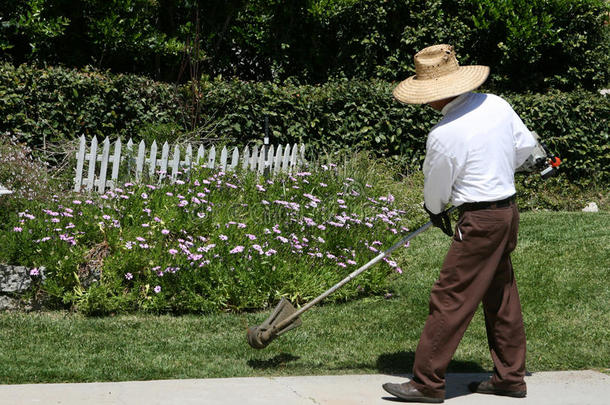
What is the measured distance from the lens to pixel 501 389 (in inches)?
156

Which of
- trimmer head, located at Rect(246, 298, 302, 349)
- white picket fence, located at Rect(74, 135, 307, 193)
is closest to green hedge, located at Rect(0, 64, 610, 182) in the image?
→ white picket fence, located at Rect(74, 135, 307, 193)

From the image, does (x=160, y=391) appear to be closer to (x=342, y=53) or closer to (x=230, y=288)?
(x=230, y=288)

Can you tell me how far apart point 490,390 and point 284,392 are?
1.09 meters

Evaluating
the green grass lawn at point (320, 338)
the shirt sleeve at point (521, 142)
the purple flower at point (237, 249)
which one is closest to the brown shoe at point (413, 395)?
the green grass lawn at point (320, 338)

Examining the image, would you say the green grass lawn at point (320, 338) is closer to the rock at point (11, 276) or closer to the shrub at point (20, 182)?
the rock at point (11, 276)

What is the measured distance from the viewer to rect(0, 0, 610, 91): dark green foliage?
11.2 meters

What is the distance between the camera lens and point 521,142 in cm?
396

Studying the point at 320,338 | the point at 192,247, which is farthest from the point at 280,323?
the point at 192,247

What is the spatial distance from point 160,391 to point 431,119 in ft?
24.5

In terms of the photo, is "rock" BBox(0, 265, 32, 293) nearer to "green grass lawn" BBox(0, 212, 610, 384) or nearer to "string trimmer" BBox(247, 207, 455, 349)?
"green grass lawn" BBox(0, 212, 610, 384)

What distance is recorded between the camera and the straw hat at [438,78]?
3.87m

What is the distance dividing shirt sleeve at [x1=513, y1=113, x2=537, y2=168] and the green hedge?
5.69 metres

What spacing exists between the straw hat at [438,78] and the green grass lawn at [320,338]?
160 centimetres

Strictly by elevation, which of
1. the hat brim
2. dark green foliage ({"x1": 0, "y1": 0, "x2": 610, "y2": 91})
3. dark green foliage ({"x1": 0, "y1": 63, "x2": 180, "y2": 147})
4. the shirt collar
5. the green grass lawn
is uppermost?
dark green foliage ({"x1": 0, "y1": 0, "x2": 610, "y2": 91})
